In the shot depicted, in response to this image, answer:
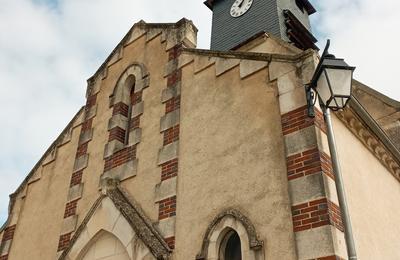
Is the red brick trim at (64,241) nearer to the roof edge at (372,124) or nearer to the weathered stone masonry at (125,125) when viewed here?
the weathered stone masonry at (125,125)

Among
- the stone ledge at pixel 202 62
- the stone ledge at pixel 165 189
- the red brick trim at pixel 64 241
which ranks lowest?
the red brick trim at pixel 64 241

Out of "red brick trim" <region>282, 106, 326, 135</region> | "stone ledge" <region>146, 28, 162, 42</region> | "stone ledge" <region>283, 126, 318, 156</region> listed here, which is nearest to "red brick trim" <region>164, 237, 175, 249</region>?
"stone ledge" <region>283, 126, 318, 156</region>

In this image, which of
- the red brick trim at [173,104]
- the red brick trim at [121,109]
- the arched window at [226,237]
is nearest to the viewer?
the arched window at [226,237]

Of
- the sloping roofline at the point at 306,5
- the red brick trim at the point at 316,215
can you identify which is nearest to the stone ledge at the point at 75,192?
the red brick trim at the point at 316,215

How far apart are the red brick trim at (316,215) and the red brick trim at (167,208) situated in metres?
2.10

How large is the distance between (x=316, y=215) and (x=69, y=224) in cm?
510

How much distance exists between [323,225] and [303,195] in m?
0.46

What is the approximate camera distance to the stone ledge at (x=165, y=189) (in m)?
6.67

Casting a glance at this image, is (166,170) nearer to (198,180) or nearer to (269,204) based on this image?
(198,180)

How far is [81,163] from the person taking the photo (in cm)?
880

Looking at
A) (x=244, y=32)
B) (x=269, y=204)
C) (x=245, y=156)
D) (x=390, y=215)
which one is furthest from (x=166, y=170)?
(x=244, y=32)

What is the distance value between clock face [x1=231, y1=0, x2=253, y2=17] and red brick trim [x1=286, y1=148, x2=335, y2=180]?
34.3 ft

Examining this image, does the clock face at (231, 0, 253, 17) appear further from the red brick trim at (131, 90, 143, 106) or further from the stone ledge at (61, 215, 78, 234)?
the stone ledge at (61, 215, 78, 234)

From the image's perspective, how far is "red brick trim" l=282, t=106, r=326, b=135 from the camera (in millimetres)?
5504
